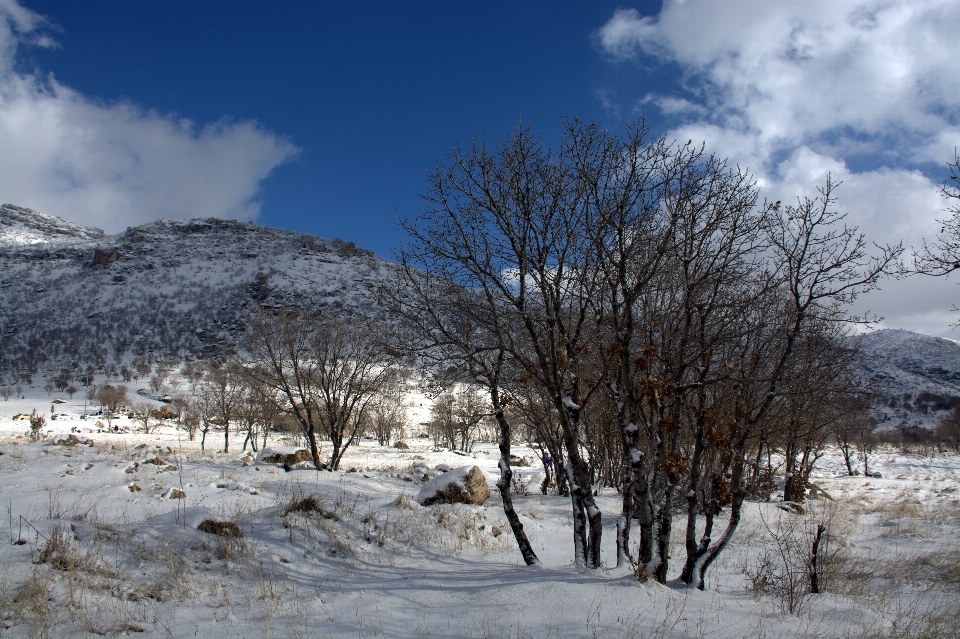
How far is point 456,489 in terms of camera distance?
11.6 metres

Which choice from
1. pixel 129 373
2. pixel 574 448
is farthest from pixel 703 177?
pixel 129 373

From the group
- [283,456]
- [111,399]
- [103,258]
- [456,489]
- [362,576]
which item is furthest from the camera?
[103,258]

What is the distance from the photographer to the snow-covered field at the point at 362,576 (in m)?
4.77

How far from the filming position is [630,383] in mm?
6289

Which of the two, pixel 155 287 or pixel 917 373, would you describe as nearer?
pixel 917 373

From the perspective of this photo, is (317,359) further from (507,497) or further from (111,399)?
(111,399)

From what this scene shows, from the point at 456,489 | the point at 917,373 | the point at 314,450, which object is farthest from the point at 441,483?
the point at 917,373

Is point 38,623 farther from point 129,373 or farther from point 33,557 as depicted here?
point 129,373

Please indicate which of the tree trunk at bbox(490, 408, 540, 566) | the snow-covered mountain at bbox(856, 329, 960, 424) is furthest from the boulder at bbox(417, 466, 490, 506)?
the snow-covered mountain at bbox(856, 329, 960, 424)

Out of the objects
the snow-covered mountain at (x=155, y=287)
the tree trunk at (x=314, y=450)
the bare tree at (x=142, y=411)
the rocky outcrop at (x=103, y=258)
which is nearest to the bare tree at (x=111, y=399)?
the bare tree at (x=142, y=411)

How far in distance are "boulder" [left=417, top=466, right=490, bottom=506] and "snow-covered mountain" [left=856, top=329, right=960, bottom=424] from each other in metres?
98.5

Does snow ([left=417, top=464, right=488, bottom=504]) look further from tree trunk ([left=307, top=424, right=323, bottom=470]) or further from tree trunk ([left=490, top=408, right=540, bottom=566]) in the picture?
tree trunk ([left=307, top=424, right=323, bottom=470])

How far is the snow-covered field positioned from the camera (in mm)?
4766

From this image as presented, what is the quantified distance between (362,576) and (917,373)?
153968 millimetres
